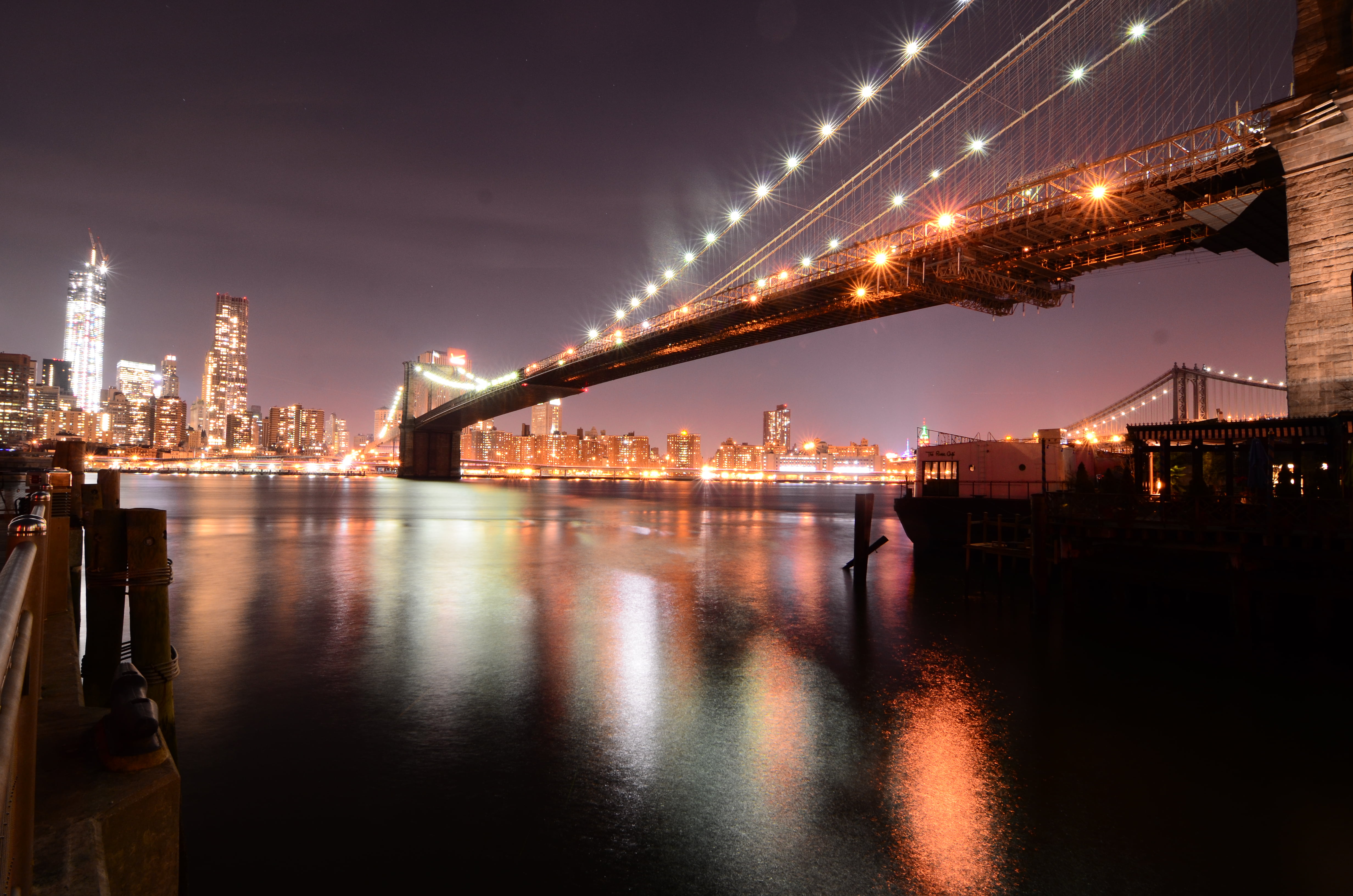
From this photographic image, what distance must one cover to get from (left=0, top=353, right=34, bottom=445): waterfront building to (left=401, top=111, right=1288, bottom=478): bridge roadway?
16685 cm

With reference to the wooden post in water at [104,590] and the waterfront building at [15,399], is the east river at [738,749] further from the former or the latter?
the waterfront building at [15,399]

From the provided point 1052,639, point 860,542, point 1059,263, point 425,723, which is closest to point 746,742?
point 425,723

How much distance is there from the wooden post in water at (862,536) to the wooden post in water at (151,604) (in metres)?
17.5

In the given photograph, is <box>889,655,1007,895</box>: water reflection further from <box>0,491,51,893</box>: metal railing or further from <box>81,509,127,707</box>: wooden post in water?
<box>81,509,127,707</box>: wooden post in water

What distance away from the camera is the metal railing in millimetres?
1475

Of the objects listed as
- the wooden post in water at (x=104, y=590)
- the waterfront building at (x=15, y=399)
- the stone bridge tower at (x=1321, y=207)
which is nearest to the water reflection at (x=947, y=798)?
the wooden post in water at (x=104, y=590)

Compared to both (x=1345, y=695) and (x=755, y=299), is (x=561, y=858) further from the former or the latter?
(x=755, y=299)

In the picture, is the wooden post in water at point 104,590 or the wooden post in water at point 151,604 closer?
the wooden post in water at point 104,590

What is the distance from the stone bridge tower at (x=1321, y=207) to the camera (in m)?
14.3

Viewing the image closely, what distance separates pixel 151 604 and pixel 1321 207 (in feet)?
70.9

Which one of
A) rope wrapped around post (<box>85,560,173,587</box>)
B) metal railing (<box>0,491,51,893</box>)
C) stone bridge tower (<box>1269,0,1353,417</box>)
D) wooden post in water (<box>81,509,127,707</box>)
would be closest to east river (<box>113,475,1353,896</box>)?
wooden post in water (<box>81,509,127,707</box>)

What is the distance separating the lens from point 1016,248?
31375mm

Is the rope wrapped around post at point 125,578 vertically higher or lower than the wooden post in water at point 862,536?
higher

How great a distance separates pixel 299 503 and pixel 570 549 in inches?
1524
